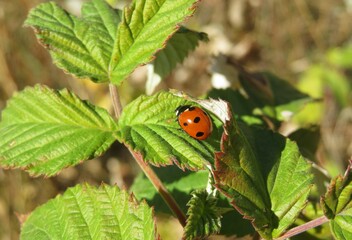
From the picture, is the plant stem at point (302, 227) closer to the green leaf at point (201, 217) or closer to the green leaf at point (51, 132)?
the green leaf at point (201, 217)

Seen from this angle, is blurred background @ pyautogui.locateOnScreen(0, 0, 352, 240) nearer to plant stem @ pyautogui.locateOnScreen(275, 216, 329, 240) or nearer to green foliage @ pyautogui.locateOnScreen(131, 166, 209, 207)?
green foliage @ pyautogui.locateOnScreen(131, 166, 209, 207)

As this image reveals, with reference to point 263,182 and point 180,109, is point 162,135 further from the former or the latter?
point 263,182

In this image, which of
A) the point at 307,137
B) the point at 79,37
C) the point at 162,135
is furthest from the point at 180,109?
the point at 307,137

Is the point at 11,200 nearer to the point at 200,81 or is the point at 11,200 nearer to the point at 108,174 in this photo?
the point at 108,174

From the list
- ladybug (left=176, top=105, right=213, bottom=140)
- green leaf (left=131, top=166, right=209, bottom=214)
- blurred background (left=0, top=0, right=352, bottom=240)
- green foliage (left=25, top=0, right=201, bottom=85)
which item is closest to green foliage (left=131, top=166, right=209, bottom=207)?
green leaf (left=131, top=166, right=209, bottom=214)

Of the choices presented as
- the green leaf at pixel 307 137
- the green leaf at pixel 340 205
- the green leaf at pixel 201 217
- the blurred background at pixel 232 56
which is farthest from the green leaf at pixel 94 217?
the blurred background at pixel 232 56

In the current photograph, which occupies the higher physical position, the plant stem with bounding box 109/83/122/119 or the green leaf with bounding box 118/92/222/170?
the plant stem with bounding box 109/83/122/119

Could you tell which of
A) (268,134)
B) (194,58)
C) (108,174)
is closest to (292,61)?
(194,58)
